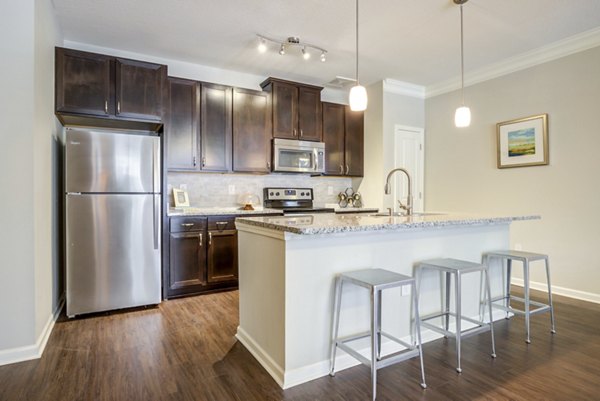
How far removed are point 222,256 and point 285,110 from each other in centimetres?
204

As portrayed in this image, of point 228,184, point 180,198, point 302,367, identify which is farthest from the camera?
point 228,184

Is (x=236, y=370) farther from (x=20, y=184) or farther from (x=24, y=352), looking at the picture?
(x=20, y=184)

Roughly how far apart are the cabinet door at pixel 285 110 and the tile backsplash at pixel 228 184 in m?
0.64

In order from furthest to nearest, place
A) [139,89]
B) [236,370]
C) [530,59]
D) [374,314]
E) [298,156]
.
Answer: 1. [298,156]
2. [530,59]
3. [139,89]
4. [236,370]
5. [374,314]

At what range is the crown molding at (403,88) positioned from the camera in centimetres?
476

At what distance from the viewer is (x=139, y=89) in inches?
132

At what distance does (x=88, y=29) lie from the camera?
128 inches

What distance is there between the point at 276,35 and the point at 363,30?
86 cm

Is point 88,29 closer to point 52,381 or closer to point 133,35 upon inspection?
point 133,35

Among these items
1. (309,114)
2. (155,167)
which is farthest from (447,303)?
(309,114)

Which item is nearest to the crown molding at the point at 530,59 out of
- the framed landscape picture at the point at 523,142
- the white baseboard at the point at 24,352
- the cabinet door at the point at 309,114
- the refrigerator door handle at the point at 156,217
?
the framed landscape picture at the point at 523,142

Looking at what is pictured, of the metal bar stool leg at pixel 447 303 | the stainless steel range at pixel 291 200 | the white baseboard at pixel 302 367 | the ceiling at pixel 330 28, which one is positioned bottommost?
the white baseboard at pixel 302 367

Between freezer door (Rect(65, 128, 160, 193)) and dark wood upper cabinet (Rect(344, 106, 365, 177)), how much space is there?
9.01ft

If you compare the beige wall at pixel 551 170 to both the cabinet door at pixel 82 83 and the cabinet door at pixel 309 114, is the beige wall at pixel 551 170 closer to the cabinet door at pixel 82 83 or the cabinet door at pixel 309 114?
the cabinet door at pixel 309 114
